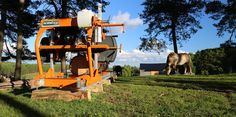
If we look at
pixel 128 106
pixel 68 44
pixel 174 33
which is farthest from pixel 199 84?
pixel 174 33

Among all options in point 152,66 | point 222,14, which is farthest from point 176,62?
point 152,66

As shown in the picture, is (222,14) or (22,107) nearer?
(22,107)

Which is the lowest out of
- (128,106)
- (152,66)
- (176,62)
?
Result: (128,106)

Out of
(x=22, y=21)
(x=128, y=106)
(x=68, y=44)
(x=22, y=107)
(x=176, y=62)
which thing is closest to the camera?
(x=22, y=107)

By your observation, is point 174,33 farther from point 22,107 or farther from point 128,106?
point 22,107

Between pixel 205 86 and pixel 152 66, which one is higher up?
pixel 152 66

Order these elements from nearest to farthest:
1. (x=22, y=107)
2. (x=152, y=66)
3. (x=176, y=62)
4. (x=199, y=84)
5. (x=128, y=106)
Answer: (x=22, y=107) → (x=128, y=106) → (x=199, y=84) → (x=176, y=62) → (x=152, y=66)

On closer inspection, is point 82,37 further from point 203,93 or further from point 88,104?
point 203,93

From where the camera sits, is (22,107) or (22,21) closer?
(22,107)

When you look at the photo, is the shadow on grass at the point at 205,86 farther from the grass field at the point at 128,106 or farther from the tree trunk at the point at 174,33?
the tree trunk at the point at 174,33

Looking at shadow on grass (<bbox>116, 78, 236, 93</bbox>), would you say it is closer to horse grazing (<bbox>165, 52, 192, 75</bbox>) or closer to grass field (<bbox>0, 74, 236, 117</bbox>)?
grass field (<bbox>0, 74, 236, 117</bbox>)

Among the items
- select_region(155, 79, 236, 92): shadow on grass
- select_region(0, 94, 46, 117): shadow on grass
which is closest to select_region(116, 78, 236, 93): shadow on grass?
select_region(155, 79, 236, 92): shadow on grass

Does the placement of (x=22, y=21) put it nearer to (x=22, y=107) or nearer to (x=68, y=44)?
(x=68, y=44)

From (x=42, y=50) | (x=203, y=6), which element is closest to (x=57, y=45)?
(x=42, y=50)
